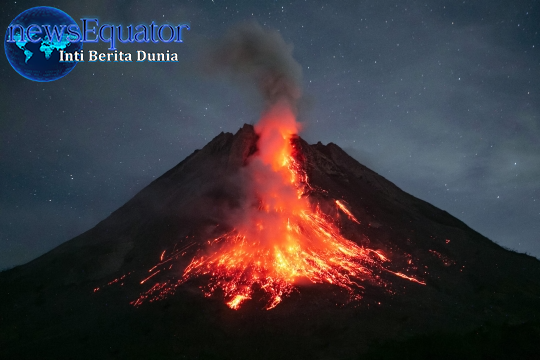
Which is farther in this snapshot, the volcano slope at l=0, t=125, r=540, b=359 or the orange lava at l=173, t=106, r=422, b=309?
the orange lava at l=173, t=106, r=422, b=309

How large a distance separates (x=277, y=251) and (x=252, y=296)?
32.6ft

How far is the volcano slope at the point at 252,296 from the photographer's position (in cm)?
2842

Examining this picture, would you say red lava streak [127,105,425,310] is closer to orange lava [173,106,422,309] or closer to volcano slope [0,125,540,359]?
orange lava [173,106,422,309]

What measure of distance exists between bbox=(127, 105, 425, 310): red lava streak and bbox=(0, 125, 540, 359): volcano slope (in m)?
1.09

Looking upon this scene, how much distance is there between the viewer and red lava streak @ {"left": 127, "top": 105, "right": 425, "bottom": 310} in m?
37.4

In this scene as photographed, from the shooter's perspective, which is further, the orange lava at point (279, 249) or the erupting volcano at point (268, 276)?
the orange lava at point (279, 249)

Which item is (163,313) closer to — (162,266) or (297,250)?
(162,266)

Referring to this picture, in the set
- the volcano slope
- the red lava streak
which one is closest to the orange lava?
the red lava streak

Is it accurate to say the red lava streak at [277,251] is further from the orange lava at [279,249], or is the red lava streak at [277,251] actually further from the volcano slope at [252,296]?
the volcano slope at [252,296]

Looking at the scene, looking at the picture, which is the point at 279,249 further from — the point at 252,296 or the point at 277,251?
the point at 252,296

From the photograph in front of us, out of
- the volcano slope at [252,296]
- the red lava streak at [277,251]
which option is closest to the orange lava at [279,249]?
the red lava streak at [277,251]

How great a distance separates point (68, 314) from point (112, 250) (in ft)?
37.4

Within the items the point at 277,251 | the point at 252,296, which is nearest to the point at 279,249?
the point at 277,251

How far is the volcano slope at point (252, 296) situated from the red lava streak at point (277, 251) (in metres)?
1.09
